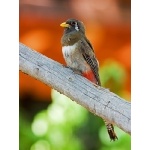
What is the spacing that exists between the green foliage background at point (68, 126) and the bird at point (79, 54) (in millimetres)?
156

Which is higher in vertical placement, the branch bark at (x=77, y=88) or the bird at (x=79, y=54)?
the bird at (x=79, y=54)

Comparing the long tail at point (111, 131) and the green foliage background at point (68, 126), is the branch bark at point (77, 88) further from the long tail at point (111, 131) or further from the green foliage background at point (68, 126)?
the green foliage background at point (68, 126)

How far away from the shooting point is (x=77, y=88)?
1.47 metres

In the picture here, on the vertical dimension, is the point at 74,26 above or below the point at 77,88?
above

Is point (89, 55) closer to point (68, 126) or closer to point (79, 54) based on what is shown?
point (79, 54)

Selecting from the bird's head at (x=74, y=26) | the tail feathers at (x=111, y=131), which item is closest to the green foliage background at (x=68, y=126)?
the tail feathers at (x=111, y=131)

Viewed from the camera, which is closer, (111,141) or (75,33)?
(75,33)

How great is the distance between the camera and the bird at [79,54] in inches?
59.6

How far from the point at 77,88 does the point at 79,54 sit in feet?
0.26

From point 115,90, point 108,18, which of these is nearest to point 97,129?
point 115,90

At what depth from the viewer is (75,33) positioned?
4.95 feet

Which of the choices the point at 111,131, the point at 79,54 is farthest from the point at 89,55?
the point at 111,131
